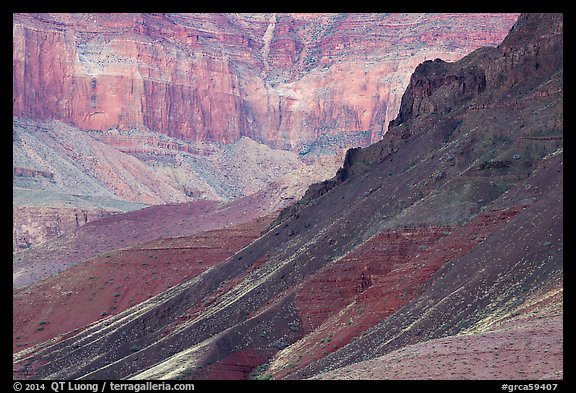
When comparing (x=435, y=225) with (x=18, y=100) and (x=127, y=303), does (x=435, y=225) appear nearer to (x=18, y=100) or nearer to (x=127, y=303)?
(x=127, y=303)

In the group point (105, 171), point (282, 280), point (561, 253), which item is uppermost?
point (561, 253)

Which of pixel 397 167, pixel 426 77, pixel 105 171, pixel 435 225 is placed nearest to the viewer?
pixel 435 225

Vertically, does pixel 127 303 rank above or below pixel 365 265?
below

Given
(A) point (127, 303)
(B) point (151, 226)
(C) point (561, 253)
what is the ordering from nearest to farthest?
(C) point (561, 253), (A) point (127, 303), (B) point (151, 226)

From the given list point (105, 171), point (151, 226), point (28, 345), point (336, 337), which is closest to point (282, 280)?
point (336, 337)
